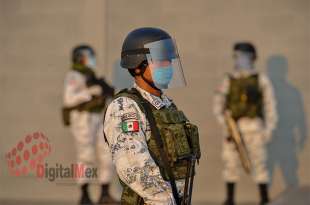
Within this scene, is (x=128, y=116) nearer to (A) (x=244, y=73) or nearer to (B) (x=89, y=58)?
(B) (x=89, y=58)

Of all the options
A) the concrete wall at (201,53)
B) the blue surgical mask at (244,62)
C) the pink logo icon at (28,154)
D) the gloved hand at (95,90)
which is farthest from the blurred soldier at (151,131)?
the concrete wall at (201,53)

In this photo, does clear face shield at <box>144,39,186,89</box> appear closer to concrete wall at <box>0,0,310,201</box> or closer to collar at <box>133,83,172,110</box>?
collar at <box>133,83,172,110</box>

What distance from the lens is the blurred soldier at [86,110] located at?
840 centimetres

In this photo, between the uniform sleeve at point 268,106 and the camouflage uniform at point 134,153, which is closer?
the camouflage uniform at point 134,153

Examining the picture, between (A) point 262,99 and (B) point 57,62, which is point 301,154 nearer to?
(A) point 262,99

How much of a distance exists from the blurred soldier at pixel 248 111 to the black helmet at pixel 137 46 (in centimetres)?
470

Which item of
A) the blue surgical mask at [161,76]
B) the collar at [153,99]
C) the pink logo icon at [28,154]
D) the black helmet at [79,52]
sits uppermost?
the black helmet at [79,52]

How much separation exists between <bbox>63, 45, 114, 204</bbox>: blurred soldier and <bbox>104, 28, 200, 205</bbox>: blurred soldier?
4551 mm

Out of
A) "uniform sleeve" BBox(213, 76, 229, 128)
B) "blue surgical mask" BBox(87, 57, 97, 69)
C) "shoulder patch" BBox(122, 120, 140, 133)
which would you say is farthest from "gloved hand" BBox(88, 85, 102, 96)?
"shoulder patch" BBox(122, 120, 140, 133)

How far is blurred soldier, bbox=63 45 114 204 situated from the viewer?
8398 mm

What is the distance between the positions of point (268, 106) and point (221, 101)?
19.6 inches

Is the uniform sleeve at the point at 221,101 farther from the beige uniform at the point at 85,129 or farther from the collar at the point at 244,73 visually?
the beige uniform at the point at 85,129

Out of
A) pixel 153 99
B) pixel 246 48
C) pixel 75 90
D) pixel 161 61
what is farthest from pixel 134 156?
pixel 246 48

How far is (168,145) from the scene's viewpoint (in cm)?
363
